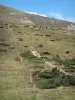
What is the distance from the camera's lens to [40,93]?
19.4 meters

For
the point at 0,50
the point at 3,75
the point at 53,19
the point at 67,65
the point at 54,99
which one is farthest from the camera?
the point at 53,19

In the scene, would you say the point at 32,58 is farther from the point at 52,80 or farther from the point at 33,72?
the point at 52,80

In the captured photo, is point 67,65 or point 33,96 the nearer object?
point 33,96

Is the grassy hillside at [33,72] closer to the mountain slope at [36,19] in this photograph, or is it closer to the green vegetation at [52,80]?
the green vegetation at [52,80]

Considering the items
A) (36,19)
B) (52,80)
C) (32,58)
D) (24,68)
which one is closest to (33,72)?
(24,68)

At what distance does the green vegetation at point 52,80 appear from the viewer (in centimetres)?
2132

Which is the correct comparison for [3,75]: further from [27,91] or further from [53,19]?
[53,19]

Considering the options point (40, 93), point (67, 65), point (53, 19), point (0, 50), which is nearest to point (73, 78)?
point (40, 93)

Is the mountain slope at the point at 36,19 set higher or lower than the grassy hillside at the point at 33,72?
higher

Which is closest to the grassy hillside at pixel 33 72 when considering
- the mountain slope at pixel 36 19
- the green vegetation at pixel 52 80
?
the green vegetation at pixel 52 80

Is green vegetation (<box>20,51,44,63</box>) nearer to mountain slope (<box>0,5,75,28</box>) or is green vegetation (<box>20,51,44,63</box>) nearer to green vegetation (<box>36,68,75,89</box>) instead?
green vegetation (<box>36,68,75,89</box>)

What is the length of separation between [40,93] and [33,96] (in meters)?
0.80

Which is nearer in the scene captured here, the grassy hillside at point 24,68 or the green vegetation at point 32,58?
the grassy hillside at point 24,68

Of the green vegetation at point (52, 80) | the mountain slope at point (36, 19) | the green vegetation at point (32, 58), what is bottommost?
the green vegetation at point (52, 80)
